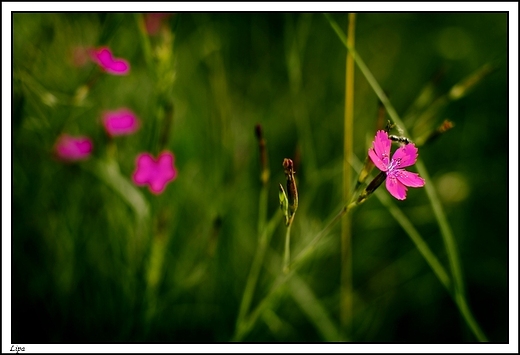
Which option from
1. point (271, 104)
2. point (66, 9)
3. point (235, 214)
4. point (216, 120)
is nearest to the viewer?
point (66, 9)

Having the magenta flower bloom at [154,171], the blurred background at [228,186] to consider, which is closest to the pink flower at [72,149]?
the blurred background at [228,186]

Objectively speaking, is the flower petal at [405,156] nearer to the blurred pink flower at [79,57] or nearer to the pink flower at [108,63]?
the pink flower at [108,63]

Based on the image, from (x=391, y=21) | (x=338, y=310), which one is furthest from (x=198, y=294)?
(x=391, y=21)

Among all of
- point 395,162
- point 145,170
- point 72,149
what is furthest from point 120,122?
point 395,162

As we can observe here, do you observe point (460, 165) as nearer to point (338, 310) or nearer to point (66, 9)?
point (338, 310)

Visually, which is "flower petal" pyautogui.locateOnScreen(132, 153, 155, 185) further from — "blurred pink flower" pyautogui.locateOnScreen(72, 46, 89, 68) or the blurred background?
"blurred pink flower" pyautogui.locateOnScreen(72, 46, 89, 68)

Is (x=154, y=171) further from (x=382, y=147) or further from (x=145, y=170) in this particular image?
(x=382, y=147)
